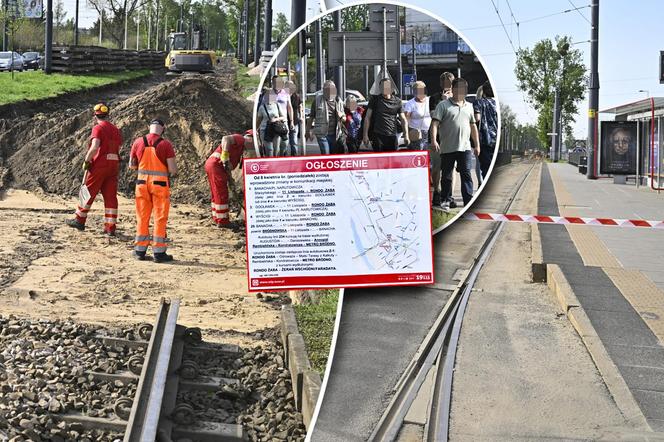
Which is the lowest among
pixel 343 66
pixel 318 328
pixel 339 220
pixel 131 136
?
pixel 318 328

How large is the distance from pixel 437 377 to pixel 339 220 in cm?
428

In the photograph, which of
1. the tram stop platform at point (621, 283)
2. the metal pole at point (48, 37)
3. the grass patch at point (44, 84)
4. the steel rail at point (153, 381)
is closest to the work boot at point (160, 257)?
the steel rail at point (153, 381)

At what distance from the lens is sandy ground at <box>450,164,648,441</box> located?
20.6ft

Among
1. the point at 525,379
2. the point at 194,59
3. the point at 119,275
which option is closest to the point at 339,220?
the point at 525,379

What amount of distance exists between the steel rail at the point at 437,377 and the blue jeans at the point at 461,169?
10.1 ft

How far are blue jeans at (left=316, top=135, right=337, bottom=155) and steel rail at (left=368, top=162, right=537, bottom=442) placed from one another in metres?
3.21

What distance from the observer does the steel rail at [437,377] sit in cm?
605

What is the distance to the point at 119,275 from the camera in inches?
443

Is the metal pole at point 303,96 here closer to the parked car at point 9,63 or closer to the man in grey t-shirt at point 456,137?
the man in grey t-shirt at point 456,137

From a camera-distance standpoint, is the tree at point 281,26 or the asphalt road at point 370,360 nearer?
the tree at point 281,26

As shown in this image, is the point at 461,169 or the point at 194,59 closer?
the point at 461,169

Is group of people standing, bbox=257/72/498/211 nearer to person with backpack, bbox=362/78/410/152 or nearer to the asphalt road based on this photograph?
person with backpack, bbox=362/78/410/152

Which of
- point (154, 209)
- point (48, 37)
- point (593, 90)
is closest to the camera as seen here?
point (154, 209)

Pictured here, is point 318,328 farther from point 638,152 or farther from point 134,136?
point 638,152
